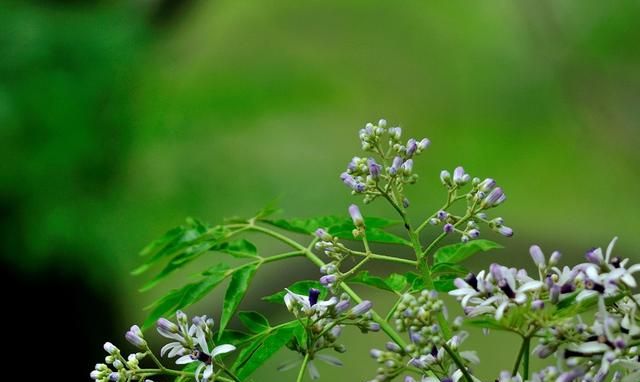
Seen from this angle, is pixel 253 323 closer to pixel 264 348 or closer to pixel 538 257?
pixel 264 348

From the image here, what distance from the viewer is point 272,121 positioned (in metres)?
5.82

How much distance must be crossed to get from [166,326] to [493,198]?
→ 0.87ft

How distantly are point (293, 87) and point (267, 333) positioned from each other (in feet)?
12.7

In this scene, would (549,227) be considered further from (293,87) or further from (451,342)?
(451,342)

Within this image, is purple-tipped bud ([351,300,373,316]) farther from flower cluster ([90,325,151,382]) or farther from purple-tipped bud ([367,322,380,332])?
flower cluster ([90,325,151,382])

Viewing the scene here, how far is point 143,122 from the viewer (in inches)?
150

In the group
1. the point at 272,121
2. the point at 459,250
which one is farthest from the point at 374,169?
the point at 272,121

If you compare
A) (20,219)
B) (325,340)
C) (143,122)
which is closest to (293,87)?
(143,122)

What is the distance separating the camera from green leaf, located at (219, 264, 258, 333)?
781mm

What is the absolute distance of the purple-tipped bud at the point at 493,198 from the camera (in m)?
0.68

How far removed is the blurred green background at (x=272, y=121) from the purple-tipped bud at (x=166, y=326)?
2.66m

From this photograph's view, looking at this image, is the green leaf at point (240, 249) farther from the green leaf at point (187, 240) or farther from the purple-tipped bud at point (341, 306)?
the purple-tipped bud at point (341, 306)

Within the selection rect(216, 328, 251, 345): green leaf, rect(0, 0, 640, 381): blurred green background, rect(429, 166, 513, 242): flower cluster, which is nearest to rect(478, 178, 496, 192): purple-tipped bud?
rect(429, 166, 513, 242): flower cluster

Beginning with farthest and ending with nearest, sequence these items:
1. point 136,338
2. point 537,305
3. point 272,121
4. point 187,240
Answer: point 272,121, point 187,240, point 136,338, point 537,305
